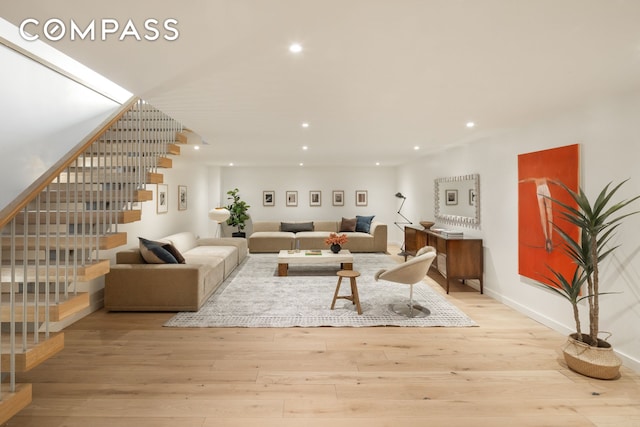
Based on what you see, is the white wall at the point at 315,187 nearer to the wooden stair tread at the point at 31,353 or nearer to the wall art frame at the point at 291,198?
the wall art frame at the point at 291,198

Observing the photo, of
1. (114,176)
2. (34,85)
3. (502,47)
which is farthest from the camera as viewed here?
(114,176)

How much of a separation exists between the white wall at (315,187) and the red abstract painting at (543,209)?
574cm

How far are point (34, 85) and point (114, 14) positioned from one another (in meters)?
2.29

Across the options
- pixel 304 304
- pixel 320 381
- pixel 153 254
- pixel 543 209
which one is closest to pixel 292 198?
Result: pixel 304 304

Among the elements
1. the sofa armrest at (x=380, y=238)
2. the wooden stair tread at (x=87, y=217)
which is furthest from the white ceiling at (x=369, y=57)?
the sofa armrest at (x=380, y=238)

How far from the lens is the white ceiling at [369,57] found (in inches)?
65.6

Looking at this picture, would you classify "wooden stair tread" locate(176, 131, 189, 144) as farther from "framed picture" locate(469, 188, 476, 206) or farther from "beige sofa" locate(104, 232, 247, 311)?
"framed picture" locate(469, 188, 476, 206)

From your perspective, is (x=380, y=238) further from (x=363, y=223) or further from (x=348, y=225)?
(x=348, y=225)

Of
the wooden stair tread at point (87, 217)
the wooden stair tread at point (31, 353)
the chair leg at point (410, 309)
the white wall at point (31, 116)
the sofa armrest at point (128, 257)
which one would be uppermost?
the white wall at point (31, 116)

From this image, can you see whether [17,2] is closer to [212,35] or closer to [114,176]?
[212,35]

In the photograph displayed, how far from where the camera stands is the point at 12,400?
1838 mm

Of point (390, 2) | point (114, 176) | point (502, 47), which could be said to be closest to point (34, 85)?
point (114, 176)

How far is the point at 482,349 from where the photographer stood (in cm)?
302

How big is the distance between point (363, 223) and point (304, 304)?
4.85 m
